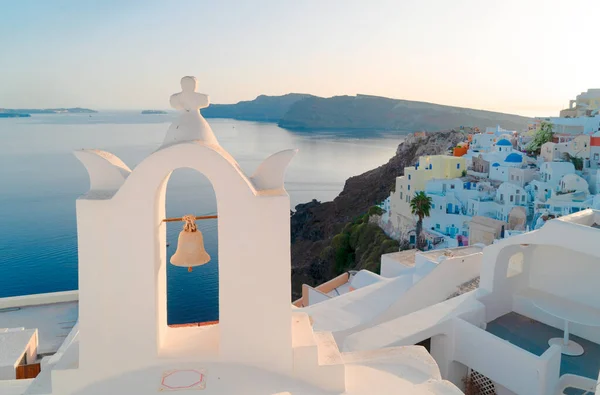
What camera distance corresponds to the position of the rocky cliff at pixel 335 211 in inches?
1385

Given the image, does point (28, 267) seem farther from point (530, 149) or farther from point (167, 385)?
point (530, 149)

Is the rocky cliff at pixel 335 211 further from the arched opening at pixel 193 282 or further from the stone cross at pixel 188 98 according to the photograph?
the stone cross at pixel 188 98

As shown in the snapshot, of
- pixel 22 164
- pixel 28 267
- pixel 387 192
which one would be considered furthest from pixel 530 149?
pixel 22 164

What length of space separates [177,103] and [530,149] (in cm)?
4502

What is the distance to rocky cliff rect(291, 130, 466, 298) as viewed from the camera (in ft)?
115

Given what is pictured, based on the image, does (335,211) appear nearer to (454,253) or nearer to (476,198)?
(476,198)

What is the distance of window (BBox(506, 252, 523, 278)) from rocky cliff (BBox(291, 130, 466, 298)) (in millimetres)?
22590

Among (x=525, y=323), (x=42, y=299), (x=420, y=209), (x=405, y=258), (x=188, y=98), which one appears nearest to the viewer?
(x=188, y=98)

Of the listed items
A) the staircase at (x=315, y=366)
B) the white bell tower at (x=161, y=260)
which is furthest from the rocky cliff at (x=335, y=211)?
the white bell tower at (x=161, y=260)

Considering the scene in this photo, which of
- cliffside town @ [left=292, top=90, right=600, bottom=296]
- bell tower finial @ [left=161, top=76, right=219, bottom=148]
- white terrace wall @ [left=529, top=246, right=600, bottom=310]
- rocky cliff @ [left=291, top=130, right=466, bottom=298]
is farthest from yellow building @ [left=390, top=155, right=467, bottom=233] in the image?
bell tower finial @ [left=161, top=76, right=219, bottom=148]

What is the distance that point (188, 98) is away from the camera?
3.55m

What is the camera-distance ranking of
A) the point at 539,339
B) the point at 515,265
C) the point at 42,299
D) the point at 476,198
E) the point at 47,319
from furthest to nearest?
the point at 476,198 < the point at 42,299 < the point at 47,319 < the point at 515,265 < the point at 539,339

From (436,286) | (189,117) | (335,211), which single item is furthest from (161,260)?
(335,211)

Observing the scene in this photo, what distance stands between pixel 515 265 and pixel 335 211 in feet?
123
